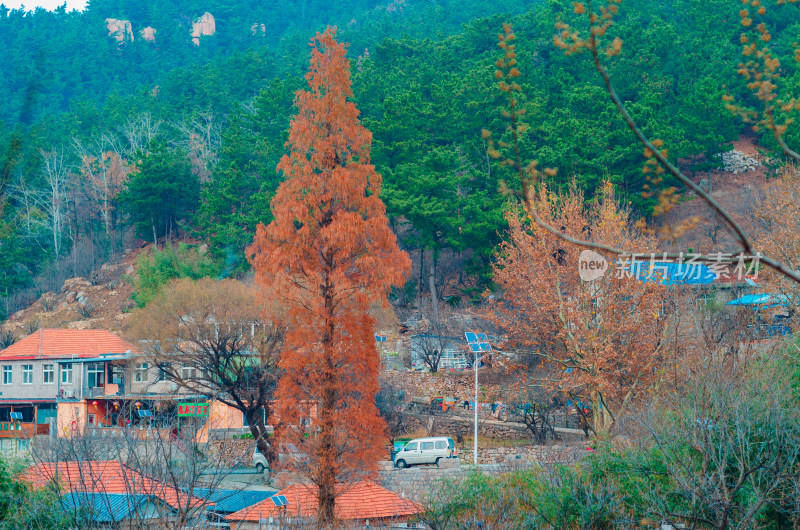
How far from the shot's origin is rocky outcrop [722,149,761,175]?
44250 mm

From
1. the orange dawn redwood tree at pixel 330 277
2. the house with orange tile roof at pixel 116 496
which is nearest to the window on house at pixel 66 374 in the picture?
the house with orange tile roof at pixel 116 496

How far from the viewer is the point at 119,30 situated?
286 feet

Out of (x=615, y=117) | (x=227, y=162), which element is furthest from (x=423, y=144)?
(x=227, y=162)

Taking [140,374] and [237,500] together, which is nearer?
[237,500]

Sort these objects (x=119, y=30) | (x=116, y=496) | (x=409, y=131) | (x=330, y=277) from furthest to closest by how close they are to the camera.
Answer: (x=119, y=30) → (x=409, y=131) → (x=330, y=277) → (x=116, y=496)

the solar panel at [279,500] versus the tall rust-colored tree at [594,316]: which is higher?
the tall rust-colored tree at [594,316]

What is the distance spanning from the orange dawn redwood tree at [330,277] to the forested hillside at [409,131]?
447 inches

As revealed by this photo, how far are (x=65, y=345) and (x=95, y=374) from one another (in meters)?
2.27

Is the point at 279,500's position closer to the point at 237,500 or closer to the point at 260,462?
the point at 237,500

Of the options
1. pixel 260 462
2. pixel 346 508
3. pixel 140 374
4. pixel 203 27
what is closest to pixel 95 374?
pixel 140 374

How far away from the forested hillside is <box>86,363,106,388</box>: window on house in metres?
7.68

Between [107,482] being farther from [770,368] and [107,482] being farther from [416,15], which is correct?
[416,15]

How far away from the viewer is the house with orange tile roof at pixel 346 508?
615 inches

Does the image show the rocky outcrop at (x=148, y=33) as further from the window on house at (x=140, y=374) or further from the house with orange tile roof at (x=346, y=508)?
the house with orange tile roof at (x=346, y=508)
